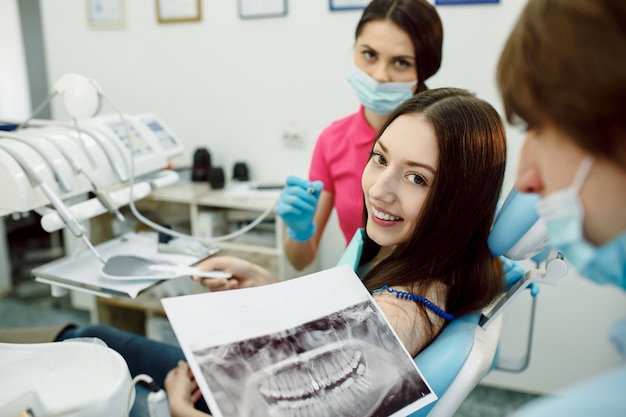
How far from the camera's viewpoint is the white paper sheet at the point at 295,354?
25.9 inches

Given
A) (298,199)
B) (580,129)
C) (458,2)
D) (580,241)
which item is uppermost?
(458,2)

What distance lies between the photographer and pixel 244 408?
0.63 m

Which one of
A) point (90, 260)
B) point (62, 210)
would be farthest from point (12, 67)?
point (62, 210)

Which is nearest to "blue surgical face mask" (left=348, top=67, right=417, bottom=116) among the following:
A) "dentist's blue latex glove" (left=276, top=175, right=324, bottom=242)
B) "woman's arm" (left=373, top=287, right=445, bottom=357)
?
"dentist's blue latex glove" (left=276, top=175, right=324, bottom=242)

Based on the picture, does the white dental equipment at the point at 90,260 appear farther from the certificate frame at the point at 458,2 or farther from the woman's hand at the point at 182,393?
the certificate frame at the point at 458,2

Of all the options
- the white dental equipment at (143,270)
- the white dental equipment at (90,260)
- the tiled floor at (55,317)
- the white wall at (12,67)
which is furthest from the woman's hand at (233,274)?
the white wall at (12,67)

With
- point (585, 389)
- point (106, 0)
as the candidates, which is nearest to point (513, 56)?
point (585, 389)

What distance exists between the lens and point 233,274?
131cm

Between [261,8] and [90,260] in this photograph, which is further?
[261,8]

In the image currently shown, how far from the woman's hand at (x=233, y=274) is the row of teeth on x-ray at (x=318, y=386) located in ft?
1.98

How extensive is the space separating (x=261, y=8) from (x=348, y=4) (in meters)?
0.43

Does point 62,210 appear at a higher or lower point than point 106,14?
lower

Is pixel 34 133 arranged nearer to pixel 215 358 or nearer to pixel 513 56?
pixel 215 358

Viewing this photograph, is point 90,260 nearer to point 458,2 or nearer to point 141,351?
point 141,351
